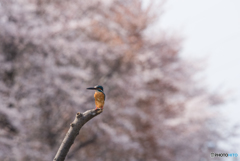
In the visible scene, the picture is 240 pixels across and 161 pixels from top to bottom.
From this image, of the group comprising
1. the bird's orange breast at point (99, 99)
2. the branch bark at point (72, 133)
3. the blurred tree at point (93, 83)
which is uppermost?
the blurred tree at point (93, 83)

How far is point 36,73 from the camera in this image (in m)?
5.41

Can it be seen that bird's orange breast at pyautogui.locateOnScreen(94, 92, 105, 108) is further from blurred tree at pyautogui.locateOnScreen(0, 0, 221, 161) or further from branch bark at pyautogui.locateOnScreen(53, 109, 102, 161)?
blurred tree at pyautogui.locateOnScreen(0, 0, 221, 161)

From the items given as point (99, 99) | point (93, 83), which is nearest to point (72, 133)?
point (99, 99)

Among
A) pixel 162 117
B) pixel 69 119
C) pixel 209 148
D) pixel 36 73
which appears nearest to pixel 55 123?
pixel 69 119

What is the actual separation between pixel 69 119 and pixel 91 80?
3.84 feet

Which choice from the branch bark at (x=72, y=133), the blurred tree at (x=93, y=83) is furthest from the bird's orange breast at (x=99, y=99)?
the blurred tree at (x=93, y=83)

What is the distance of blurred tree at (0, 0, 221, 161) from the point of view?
507cm

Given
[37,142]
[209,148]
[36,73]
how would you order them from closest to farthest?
[37,142]
[36,73]
[209,148]

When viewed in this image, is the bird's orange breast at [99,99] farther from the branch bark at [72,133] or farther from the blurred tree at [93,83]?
the blurred tree at [93,83]

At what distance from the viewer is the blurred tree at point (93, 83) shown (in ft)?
16.6

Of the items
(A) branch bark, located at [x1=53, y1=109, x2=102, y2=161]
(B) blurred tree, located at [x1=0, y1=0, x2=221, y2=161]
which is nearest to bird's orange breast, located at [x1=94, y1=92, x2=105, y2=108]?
(A) branch bark, located at [x1=53, y1=109, x2=102, y2=161]

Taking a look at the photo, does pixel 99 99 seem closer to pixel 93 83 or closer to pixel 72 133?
pixel 72 133

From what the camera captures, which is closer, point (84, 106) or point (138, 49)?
point (84, 106)

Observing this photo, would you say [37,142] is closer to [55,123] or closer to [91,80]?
[55,123]
